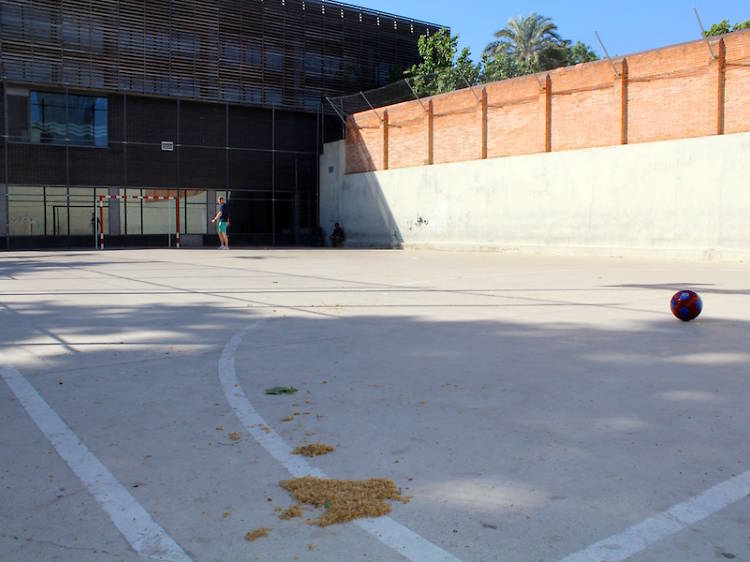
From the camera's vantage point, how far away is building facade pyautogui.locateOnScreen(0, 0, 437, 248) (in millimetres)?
30609

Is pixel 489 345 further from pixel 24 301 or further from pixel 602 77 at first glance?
pixel 602 77

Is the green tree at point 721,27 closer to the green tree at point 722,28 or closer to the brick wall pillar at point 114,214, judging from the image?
the green tree at point 722,28

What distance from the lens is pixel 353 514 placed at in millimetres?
2971

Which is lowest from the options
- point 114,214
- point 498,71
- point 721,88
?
point 114,214

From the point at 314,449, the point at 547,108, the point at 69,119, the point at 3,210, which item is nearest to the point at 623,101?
the point at 547,108

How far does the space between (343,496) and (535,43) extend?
54237 mm

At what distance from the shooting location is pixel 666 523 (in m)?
2.88

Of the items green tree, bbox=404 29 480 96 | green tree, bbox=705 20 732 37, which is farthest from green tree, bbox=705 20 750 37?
green tree, bbox=404 29 480 96

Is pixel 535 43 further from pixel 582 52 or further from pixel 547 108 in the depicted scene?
pixel 547 108

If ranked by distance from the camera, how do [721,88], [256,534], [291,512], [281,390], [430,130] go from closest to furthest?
[256,534]
[291,512]
[281,390]
[721,88]
[430,130]

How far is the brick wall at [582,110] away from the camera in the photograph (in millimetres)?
20812

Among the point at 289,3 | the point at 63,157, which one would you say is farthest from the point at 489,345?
the point at 289,3

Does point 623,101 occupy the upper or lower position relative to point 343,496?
upper

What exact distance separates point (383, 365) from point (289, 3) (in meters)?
33.4
